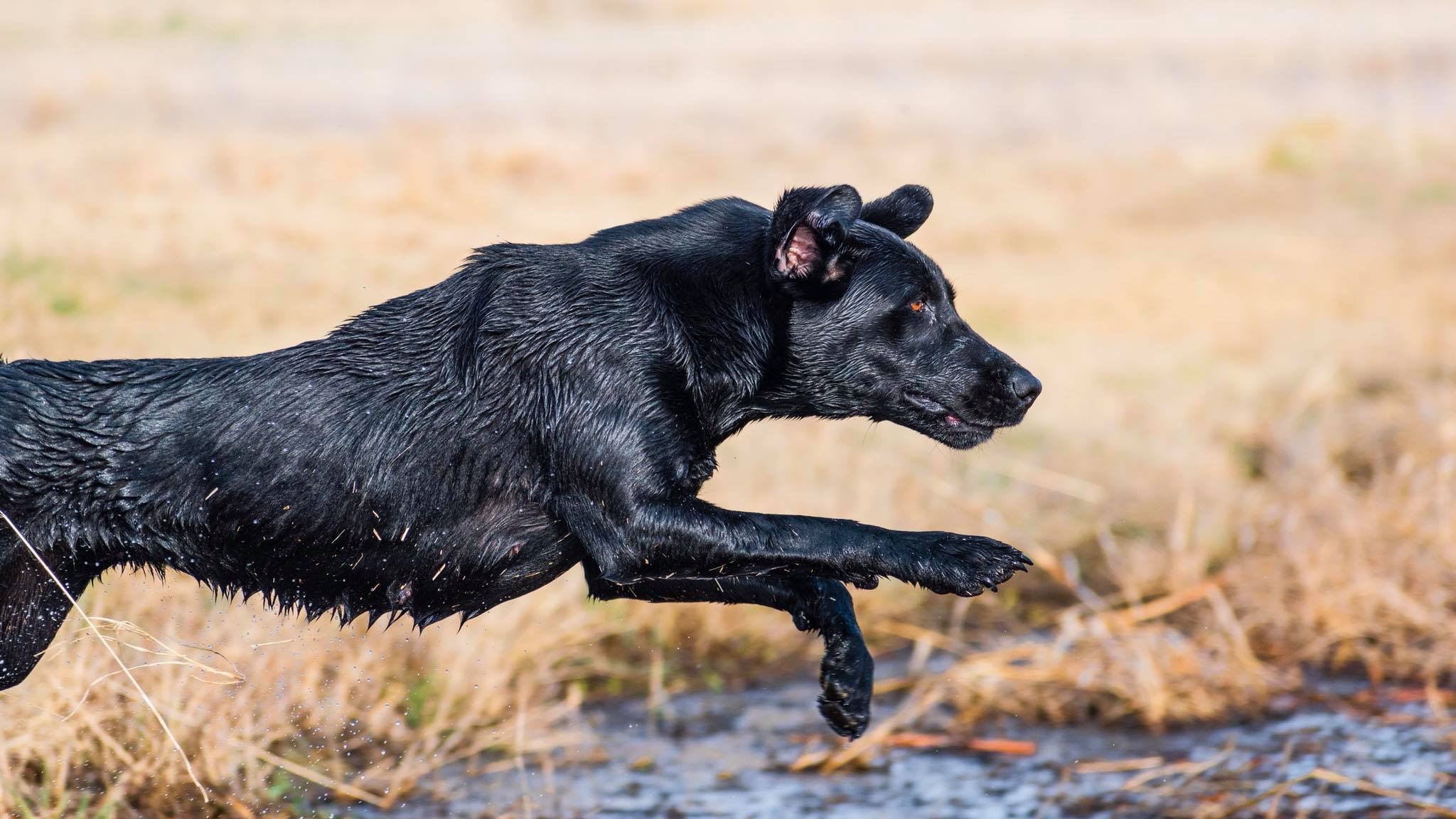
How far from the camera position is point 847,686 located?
3.74m

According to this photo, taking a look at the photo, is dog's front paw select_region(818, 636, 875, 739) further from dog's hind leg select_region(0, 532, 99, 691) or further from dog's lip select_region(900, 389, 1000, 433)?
dog's hind leg select_region(0, 532, 99, 691)

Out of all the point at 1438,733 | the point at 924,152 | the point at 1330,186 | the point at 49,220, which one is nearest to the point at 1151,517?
the point at 1438,733

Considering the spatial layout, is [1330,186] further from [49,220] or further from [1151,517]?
[49,220]

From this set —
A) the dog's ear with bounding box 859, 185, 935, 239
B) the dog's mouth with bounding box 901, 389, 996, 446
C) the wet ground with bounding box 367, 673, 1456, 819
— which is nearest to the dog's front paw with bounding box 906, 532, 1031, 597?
the dog's mouth with bounding box 901, 389, 996, 446

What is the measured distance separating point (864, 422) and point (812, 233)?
445cm

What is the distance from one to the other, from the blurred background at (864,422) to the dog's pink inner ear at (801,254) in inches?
69.5

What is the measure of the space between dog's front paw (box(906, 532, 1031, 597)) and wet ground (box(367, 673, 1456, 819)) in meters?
1.63

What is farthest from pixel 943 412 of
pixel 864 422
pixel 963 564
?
pixel 864 422

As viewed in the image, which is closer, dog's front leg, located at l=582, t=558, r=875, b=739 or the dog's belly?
the dog's belly

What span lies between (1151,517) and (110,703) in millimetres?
4791

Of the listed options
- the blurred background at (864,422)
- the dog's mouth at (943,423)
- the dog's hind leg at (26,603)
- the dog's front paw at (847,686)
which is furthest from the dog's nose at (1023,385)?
the dog's hind leg at (26,603)

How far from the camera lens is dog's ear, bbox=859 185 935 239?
4211 mm

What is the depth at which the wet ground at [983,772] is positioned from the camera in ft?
16.2

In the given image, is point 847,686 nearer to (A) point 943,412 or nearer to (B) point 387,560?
(A) point 943,412
